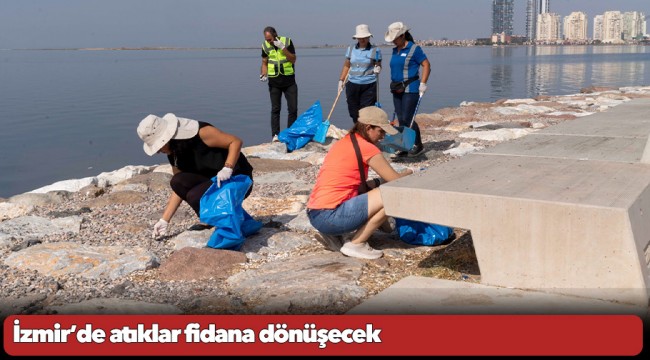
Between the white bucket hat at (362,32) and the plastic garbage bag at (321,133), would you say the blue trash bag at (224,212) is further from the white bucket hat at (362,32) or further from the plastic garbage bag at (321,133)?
the plastic garbage bag at (321,133)

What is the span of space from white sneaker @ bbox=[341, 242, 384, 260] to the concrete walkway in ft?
2.19

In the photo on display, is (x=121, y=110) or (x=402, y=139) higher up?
(x=402, y=139)

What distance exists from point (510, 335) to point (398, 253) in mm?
1739

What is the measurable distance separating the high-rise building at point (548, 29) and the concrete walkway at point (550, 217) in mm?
184732

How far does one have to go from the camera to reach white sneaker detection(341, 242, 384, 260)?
4520 mm

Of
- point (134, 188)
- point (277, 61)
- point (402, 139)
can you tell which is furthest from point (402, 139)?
point (134, 188)

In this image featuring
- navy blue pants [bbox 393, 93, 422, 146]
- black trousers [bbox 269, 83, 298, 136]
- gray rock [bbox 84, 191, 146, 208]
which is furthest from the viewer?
black trousers [bbox 269, 83, 298, 136]

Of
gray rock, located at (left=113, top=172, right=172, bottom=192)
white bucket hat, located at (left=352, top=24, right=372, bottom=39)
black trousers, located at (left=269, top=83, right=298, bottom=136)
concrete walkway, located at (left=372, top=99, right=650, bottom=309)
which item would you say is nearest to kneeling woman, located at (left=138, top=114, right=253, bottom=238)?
concrete walkway, located at (left=372, top=99, right=650, bottom=309)

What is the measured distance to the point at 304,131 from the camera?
10156 mm

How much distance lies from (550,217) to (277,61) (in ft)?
23.7

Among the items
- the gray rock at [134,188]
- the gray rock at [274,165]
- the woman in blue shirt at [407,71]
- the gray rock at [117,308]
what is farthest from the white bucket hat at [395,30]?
the gray rock at [117,308]

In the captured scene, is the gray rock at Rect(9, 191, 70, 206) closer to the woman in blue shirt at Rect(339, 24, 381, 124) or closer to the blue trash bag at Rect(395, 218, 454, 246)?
the woman in blue shirt at Rect(339, 24, 381, 124)

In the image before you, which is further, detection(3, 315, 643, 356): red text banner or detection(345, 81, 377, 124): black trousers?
detection(345, 81, 377, 124): black trousers

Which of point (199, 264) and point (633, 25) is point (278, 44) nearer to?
point (199, 264)
